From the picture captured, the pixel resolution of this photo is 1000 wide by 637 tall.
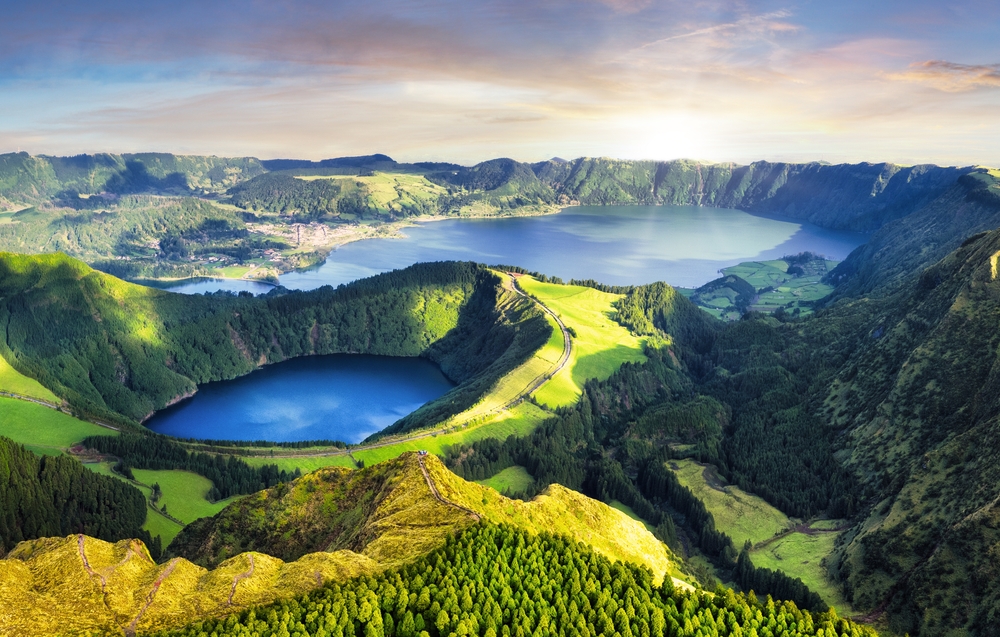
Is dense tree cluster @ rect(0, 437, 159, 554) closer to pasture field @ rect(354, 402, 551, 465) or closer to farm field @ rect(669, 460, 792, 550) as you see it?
pasture field @ rect(354, 402, 551, 465)

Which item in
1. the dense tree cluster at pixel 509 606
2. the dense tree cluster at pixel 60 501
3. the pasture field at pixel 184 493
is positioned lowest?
the pasture field at pixel 184 493

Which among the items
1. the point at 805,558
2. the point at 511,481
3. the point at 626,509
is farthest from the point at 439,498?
the point at 805,558

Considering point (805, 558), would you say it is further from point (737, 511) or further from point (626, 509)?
point (626, 509)

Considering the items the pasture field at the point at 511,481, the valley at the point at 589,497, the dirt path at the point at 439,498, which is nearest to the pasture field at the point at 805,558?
the valley at the point at 589,497

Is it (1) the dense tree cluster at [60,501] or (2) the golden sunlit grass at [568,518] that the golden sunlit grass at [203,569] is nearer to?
(2) the golden sunlit grass at [568,518]

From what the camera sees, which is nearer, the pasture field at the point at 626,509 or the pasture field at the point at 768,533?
the pasture field at the point at 768,533

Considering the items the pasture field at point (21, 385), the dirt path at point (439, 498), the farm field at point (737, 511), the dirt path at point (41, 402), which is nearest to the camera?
the dirt path at point (439, 498)

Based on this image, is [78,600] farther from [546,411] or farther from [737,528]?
[546,411]

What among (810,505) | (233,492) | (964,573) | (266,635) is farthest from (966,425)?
(233,492)
